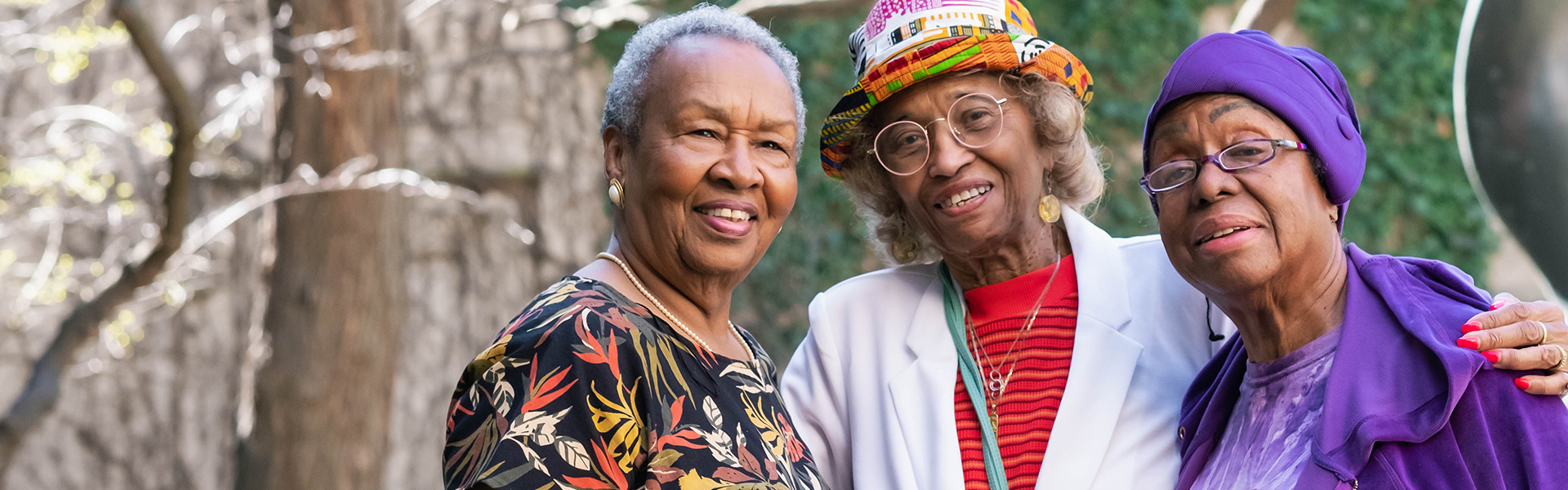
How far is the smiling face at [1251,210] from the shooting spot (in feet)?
5.48

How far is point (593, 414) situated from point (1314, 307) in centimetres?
117

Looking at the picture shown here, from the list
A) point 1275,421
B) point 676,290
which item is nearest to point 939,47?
point 676,290

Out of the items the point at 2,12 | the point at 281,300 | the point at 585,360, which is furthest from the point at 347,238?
the point at 585,360

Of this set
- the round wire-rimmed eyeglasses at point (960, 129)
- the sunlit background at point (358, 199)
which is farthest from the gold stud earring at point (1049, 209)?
the sunlit background at point (358, 199)

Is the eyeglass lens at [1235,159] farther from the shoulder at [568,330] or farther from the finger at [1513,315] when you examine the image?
the shoulder at [568,330]

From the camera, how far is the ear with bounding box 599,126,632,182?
1.78 m

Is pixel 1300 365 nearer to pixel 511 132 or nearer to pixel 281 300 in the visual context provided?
pixel 281 300

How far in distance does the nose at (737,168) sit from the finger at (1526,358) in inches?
43.2

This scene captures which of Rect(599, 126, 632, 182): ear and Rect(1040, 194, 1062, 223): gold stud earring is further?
Rect(1040, 194, 1062, 223): gold stud earring

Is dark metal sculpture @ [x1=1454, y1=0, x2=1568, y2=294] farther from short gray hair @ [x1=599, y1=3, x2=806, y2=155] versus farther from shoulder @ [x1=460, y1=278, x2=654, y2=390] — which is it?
shoulder @ [x1=460, y1=278, x2=654, y2=390]

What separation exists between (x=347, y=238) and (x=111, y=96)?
185 cm

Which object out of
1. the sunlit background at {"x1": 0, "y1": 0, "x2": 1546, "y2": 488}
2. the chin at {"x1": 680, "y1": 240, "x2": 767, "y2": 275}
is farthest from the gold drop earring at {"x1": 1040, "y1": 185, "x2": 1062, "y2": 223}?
the sunlit background at {"x1": 0, "y1": 0, "x2": 1546, "y2": 488}

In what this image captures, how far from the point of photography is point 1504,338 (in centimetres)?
148

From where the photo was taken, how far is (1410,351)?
1.56 metres
